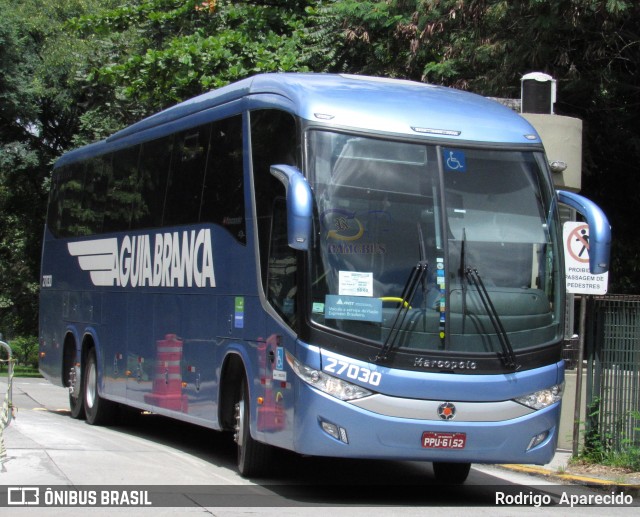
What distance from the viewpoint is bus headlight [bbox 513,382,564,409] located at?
9844mm

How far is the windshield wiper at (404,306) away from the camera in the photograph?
9422 millimetres

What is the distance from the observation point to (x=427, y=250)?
9.70 m

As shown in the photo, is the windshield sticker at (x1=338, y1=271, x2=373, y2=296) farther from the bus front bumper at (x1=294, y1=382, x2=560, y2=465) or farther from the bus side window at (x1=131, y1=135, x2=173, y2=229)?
the bus side window at (x1=131, y1=135, x2=173, y2=229)

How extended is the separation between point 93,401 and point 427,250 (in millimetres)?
8974

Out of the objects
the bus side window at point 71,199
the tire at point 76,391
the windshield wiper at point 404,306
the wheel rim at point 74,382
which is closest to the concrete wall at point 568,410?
the windshield wiper at point 404,306

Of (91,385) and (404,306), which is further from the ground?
(404,306)

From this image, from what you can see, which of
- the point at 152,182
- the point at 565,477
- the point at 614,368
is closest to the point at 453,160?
the point at 614,368

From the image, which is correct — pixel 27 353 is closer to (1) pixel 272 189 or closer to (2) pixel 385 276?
(1) pixel 272 189

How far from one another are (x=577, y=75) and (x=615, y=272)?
4806 millimetres

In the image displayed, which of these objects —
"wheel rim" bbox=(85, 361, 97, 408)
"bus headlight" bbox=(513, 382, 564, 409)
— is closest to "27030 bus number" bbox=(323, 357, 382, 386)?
"bus headlight" bbox=(513, 382, 564, 409)

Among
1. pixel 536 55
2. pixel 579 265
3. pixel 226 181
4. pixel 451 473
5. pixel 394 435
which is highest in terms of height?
pixel 536 55

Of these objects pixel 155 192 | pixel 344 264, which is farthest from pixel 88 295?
pixel 344 264

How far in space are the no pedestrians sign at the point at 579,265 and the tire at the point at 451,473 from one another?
2.39m

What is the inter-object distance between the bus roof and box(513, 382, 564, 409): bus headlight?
7.70 feet
